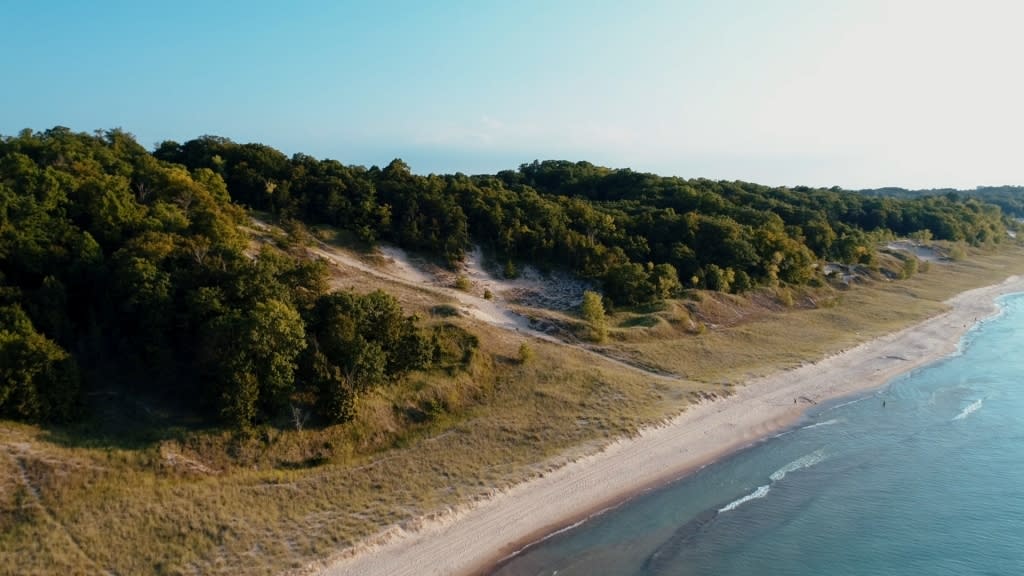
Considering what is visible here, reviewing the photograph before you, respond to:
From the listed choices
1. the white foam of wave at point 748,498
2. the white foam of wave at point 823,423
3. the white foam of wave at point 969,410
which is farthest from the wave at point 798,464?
the white foam of wave at point 969,410

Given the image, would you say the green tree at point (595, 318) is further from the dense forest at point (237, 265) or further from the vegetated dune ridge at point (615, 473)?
the vegetated dune ridge at point (615, 473)

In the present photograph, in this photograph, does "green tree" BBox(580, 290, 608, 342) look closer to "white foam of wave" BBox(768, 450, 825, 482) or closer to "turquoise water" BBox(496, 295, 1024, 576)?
"turquoise water" BBox(496, 295, 1024, 576)

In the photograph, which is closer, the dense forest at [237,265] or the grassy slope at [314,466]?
the grassy slope at [314,466]

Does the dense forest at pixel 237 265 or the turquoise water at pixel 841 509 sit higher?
the dense forest at pixel 237 265

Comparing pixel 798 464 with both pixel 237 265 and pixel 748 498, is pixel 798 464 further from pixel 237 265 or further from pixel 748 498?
pixel 237 265

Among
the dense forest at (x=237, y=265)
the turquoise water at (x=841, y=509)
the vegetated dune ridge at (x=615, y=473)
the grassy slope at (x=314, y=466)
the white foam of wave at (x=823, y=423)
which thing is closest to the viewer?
the grassy slope at (x=314, y=466)

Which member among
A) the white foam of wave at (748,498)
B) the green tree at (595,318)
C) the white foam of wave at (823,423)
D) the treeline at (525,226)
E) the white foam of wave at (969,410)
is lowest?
the white foam of wave at (748,498)

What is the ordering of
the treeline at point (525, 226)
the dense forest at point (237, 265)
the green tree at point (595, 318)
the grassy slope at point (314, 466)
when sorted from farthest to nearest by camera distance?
the treeline at point (525, 226) → the green tree at point (595, 318) → the dense forest at point (237, 265) → the grassy slope at point (314, 466)
